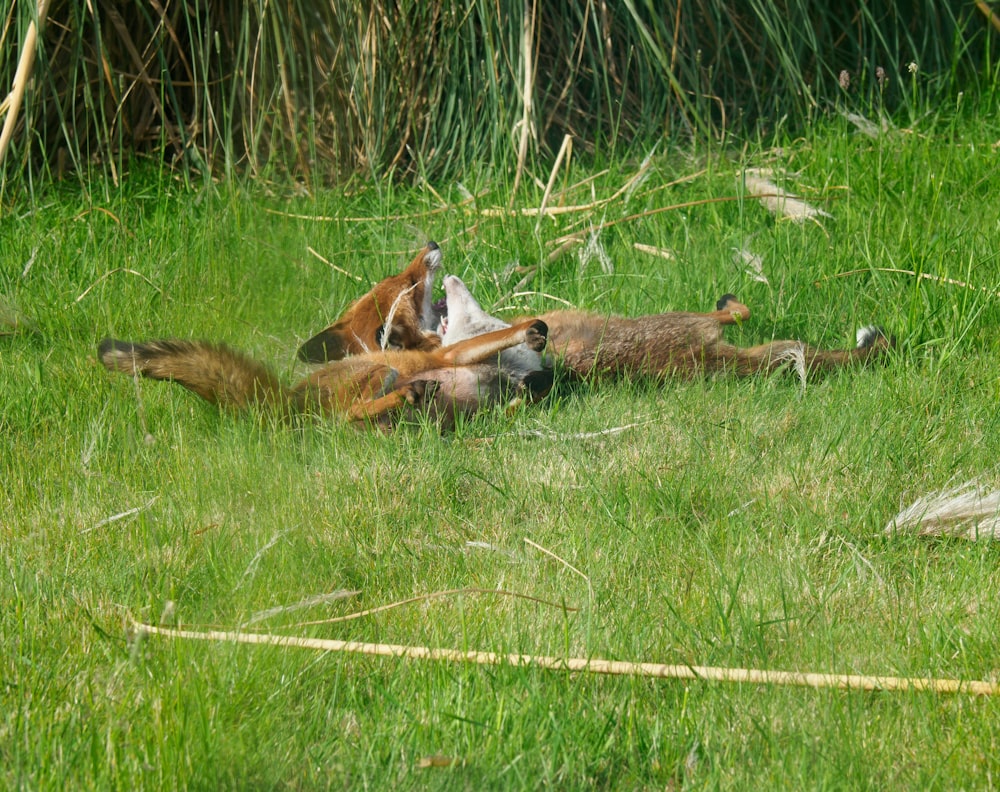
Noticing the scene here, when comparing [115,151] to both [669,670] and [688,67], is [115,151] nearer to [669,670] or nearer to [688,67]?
[688,67]

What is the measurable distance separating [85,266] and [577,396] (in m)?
2.37

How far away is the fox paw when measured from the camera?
11.6 feet

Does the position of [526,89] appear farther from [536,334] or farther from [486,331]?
[536,334]

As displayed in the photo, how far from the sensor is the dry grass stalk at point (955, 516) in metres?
2.79

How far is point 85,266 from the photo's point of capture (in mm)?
4855

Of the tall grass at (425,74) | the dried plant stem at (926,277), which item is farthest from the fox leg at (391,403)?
the tall grass at (425,74)

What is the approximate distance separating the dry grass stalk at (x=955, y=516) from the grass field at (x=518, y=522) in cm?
4

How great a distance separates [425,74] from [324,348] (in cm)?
249

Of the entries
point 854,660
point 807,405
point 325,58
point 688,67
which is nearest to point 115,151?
point 325,58

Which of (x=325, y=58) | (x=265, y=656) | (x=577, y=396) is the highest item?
(x=325, y=58)

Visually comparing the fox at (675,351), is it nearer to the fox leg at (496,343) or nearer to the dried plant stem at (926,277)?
the fox leg at (496,343)

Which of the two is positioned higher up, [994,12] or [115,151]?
[994,12]

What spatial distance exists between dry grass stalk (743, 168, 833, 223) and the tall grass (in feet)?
1.39

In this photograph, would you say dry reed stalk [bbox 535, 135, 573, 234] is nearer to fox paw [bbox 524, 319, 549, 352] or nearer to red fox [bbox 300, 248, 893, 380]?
red fox [bbox 300, 248, 893, 380]
